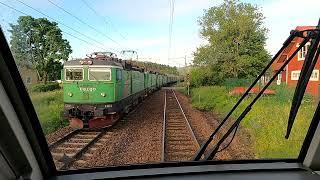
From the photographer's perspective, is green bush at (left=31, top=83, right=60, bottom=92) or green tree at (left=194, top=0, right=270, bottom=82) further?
green tree at (left=194, top=0, right=270, bottom=82)

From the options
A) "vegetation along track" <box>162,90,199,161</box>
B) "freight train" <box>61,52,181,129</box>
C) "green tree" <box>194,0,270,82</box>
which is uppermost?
"green tree" <box>194,0,270,82</box>

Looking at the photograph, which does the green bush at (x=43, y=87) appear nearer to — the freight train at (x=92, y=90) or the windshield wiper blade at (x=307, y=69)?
the windshield wiper blade at (x=307, y=69)

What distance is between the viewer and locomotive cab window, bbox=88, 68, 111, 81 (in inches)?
582

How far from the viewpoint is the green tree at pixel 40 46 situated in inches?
93.4

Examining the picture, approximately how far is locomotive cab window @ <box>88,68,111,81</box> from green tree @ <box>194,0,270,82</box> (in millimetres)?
4705

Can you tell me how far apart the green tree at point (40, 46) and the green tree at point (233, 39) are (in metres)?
2.50

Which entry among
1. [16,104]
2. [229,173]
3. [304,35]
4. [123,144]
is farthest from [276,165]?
[123,144]

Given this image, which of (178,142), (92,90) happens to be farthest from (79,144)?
(92,90)

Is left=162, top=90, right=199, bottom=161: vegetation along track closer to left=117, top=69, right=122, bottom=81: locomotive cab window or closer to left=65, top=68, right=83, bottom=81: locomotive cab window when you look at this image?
→ left=117, top=69, right=122, bottom=81: locomotive cab window

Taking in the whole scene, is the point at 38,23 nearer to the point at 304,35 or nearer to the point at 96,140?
the point at 304,35

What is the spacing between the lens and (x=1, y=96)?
1.90m

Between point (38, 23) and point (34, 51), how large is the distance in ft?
1.17

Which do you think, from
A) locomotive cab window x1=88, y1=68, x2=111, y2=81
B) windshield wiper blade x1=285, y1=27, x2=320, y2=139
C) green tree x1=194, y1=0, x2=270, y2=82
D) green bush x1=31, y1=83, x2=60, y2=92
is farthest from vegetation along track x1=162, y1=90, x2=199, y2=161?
windshield wiper blade x1=285, y1=27, x2=320, y2=139

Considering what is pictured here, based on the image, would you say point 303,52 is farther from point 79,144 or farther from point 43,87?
point 79,144
